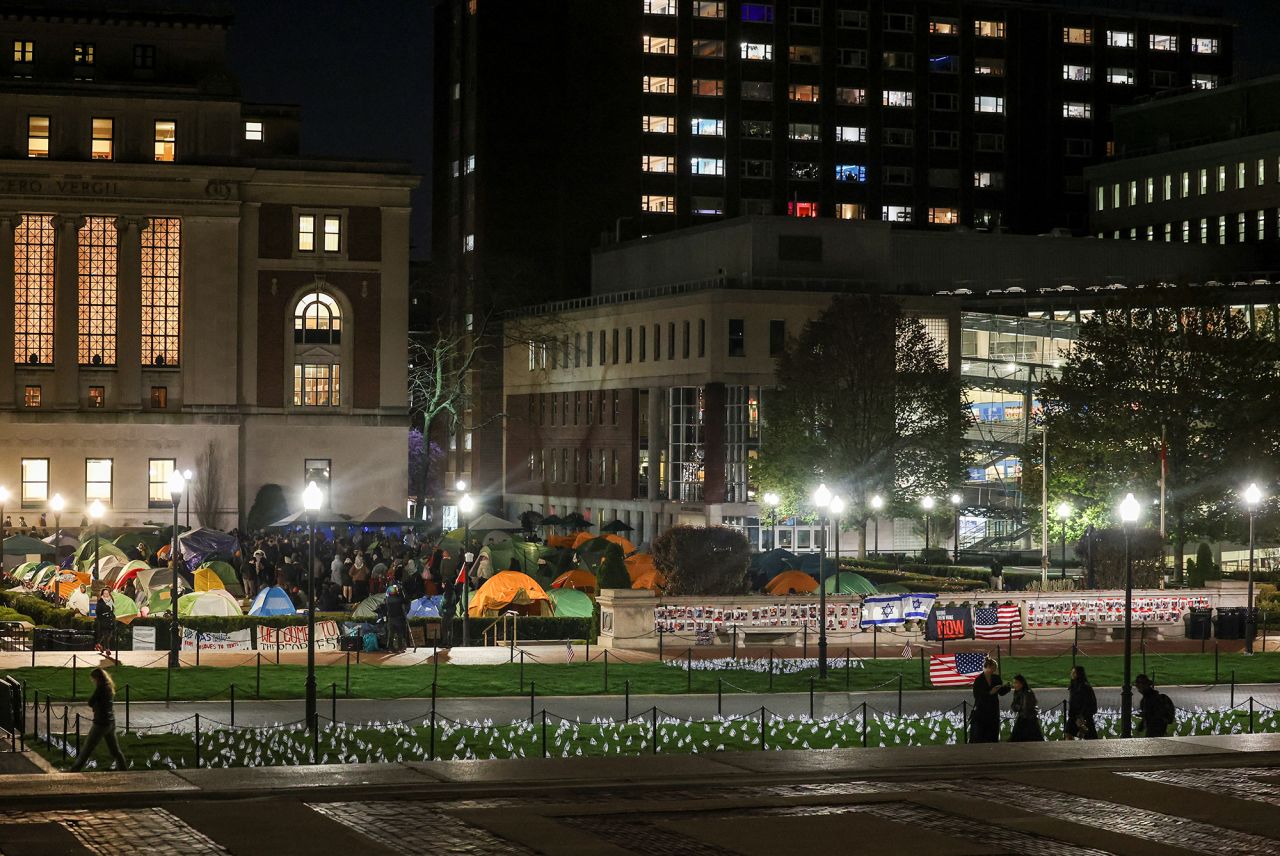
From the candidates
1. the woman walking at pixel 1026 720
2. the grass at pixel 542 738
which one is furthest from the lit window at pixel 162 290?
the woman walking at pixel 1026 720

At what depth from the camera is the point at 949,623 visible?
1876 inches

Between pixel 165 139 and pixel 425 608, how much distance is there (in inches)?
1915

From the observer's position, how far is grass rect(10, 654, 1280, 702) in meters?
36.6

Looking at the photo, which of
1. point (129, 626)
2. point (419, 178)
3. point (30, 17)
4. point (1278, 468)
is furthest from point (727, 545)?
point (30, 17)

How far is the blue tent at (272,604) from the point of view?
1879 inches

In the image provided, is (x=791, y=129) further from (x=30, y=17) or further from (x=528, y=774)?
(x=528, y=774)

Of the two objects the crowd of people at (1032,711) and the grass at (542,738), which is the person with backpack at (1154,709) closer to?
the crowd of people at (1032,711)

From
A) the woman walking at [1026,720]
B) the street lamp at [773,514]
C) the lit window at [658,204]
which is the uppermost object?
the lit window at [658,204]

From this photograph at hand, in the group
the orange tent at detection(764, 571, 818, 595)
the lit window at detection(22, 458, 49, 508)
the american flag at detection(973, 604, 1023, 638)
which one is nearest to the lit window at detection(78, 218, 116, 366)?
the lit window at detection(22, 458, 49, 508)

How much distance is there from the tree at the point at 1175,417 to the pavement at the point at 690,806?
3687 cm

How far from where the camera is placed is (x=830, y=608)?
157 ft

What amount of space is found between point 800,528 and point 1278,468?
3087 cm

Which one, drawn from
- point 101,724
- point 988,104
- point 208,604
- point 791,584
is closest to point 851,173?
point 988,104

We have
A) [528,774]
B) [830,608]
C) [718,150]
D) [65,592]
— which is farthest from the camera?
[718,150]
